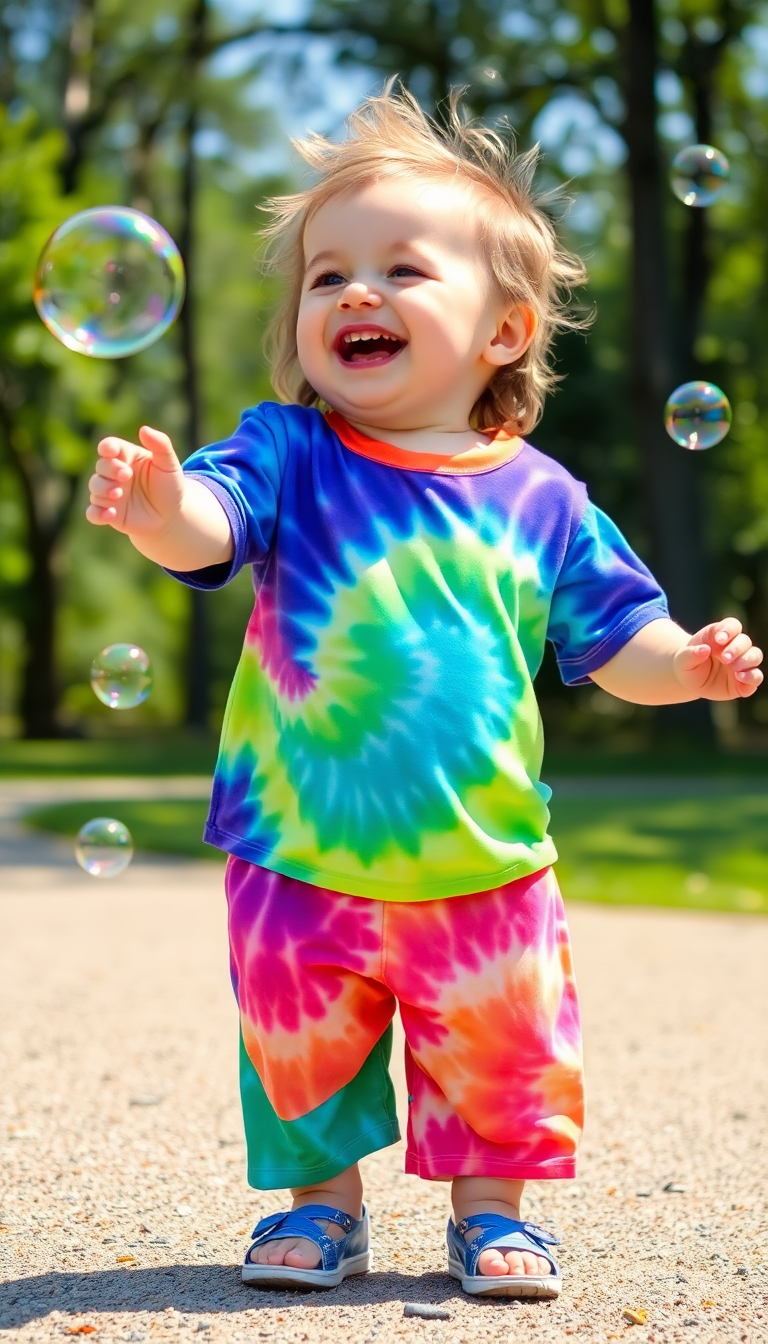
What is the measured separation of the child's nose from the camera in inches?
90.5

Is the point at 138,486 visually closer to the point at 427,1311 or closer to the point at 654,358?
the point at 427,1311

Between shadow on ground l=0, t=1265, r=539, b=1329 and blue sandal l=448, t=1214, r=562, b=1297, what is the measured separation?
0.10 ft

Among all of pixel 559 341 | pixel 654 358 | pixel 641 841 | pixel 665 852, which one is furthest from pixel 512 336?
pixel 559 341

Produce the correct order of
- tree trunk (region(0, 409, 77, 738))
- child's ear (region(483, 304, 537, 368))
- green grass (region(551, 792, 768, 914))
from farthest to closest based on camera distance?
tree trunk (region(0, 409, 77, 738))
green grass (region(551, 792, 768, 914))
child's ear (region(483, 304, 537, 368))

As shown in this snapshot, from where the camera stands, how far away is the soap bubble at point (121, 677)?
3334 mm

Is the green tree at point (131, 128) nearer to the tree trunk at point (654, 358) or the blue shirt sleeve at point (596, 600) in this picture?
the tree trunk at point (654, 358)

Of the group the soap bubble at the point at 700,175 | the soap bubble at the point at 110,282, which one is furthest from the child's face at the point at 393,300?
the soap bubble at the point at 700,175

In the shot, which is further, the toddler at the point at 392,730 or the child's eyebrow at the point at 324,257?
the child's eyebrow at the point at 324,257

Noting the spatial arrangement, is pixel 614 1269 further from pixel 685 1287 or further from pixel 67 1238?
pixel 67 1238

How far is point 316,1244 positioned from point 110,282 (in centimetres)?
165

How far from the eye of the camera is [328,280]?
2410mm

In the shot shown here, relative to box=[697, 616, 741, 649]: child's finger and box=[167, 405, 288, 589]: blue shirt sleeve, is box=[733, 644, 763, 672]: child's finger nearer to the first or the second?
box=[697, 616, 741, 649]: child's finger

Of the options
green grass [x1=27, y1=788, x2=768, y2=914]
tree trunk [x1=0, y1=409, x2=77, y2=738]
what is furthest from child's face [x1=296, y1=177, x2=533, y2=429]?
tree trunk [x1=0, y1=409, x2=77, y2=738]

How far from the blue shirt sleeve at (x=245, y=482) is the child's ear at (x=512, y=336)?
363mm
